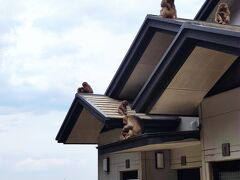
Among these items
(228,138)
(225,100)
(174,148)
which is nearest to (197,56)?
(225,100)

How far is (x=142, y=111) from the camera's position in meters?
8.47

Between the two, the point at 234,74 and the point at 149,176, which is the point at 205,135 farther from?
the point at 149,176

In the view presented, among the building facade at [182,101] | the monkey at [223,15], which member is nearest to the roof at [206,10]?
the building facade at [182,101]

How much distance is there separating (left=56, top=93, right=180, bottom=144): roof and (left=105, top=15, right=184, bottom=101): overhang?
0.39 metres

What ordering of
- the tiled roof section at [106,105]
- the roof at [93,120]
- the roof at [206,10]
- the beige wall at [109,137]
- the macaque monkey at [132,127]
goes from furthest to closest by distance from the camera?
the beige wall at [109,137] < the roof at [206,10] < the tiled roof section at [106,105] < the roof at [93,120] < the macaque monkey at [132,127]

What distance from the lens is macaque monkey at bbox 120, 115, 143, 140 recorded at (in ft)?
29.2

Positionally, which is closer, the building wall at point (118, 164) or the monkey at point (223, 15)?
the monkey at point (223, 15)

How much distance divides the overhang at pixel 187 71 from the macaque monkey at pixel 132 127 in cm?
57

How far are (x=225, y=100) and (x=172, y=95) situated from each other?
0.94 meters

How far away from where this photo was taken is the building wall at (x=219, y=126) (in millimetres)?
7570

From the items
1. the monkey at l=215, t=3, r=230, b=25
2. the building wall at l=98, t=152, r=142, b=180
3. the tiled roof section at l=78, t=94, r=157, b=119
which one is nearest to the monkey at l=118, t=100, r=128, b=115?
the tiled roof section at l=78, t=94, r=157, b=119

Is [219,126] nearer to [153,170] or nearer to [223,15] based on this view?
[223,15]

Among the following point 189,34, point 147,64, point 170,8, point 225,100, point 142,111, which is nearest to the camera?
point 189,34

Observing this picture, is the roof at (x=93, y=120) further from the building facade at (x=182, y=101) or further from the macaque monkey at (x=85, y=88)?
the macaque monkey at (x=85, y=88)
